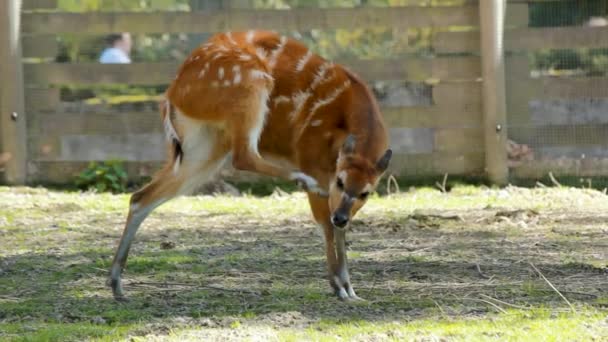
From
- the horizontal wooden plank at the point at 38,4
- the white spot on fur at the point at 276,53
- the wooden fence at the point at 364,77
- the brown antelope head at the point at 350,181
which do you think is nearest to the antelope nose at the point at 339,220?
the brown antelope head at the point at 350,181

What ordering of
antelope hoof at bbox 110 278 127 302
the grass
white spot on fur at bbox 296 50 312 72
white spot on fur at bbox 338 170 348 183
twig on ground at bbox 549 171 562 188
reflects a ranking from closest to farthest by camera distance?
the grass < white spot on fur at bbox 338 170 348 183 < antelope hoof at bbox 110 278 127 302 < white spot on fur at bbox 296 50 312 72 < twig on ground at bbox 549 171 562 188

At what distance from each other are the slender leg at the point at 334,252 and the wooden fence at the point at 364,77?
4.02 meters

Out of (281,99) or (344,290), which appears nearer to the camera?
(344,290)

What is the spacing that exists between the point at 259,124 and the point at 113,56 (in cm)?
435

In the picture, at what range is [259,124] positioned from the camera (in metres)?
6.05

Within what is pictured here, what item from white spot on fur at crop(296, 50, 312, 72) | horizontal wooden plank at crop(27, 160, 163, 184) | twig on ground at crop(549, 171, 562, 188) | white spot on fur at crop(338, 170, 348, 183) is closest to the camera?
white spot on fur at crop(338, 170, 348, 183)

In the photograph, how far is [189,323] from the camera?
5.00m

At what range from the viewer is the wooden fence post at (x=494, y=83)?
988 cm

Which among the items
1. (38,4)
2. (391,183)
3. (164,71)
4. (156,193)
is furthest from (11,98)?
(156,193)

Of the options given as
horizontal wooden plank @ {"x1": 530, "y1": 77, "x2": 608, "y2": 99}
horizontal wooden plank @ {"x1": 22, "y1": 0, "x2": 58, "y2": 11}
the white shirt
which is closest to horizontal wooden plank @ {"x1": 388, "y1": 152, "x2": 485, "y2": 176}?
horizontal wooden plank @ {"x1": 530, "y1": 77, "x2": 608, "y2": 99}

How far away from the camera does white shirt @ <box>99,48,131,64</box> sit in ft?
33.1

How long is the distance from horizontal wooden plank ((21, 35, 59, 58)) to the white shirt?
428 millimetres

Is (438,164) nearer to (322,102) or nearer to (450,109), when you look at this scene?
(450,109)

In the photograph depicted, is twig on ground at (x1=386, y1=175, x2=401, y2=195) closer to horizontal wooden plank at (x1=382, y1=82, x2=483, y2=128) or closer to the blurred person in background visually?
horizontal wooden plank at (x1=382, y1=82, x2=483, y2=128)
